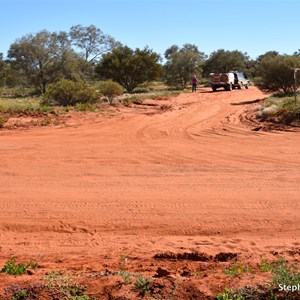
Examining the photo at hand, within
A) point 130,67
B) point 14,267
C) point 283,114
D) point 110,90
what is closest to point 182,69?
point 130,67

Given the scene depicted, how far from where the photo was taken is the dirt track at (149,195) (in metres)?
6.71

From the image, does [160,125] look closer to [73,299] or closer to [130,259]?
[130,259]

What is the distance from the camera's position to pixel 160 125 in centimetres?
1917

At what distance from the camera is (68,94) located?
25.5 metres

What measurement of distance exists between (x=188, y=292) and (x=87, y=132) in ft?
45.1

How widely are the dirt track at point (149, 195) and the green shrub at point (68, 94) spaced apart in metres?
9.64

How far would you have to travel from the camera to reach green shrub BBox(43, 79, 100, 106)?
25406 millimetres

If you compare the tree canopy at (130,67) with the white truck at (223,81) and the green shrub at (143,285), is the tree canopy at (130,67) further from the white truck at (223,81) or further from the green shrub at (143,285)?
the green shrub at (143,285)

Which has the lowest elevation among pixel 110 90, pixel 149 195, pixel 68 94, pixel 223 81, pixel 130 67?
pixel 149 195

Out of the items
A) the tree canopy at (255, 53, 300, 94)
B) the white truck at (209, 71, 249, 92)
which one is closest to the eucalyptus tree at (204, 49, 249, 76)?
the white truck at (209, 71, 249, 92)

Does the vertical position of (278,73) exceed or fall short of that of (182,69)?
it falls short

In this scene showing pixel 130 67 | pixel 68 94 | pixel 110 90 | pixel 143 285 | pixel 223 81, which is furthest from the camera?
pixel 130 67

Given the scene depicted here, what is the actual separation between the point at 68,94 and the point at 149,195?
17.7 metres

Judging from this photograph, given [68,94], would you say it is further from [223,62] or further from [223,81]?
[223,62]
